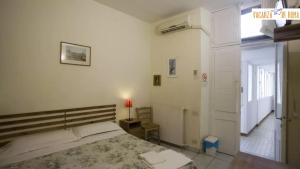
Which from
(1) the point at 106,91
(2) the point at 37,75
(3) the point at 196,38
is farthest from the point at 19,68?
(3) the point at 196,38

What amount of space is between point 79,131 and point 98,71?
1.17m

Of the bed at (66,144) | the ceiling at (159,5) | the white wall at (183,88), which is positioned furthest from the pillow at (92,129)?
the ceiling at (159,5)

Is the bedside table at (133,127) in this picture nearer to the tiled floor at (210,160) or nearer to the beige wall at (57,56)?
the beige wall at (57,56)

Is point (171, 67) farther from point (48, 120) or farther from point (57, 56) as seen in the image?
point (48, 120)

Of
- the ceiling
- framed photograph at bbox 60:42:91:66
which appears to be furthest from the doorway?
framed photograph at bbox 60:42:91:66

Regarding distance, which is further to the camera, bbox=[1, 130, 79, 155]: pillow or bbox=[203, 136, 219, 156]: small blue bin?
bbox=[203, 136, 219, 156]: small blue bin

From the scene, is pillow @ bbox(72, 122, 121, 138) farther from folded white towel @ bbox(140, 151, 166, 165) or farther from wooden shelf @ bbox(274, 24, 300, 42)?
wooden shelf @ bbox(274, 24, 300, 42)

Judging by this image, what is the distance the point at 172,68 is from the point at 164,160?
2256 millimetres

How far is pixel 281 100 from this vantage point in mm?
2127

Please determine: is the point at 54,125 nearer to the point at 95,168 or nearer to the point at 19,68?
the point at 19,68

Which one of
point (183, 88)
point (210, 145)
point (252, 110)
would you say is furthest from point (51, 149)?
point (252, 110)

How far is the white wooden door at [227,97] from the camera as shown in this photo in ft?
9.67

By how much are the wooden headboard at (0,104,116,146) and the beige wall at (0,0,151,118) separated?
0.10 meters

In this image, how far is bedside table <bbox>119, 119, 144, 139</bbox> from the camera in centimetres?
311
